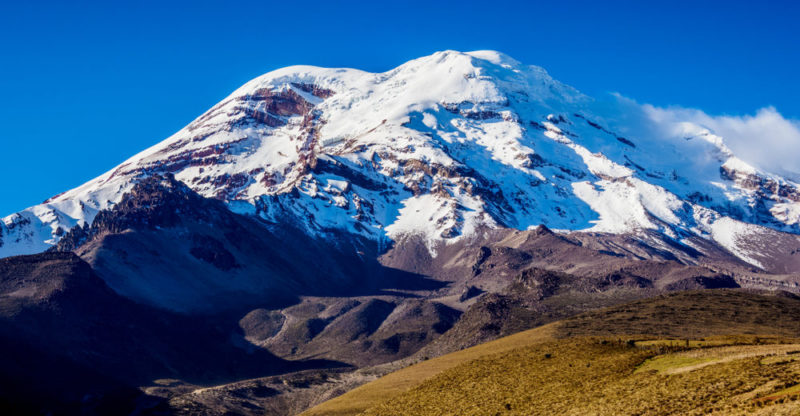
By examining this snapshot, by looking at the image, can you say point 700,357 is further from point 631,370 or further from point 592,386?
point 592,386

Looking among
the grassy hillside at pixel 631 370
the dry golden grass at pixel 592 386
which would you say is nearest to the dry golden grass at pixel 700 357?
the grassy hillside at pixel 631 370

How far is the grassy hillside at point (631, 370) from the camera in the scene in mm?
55094

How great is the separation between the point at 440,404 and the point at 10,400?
438 ft

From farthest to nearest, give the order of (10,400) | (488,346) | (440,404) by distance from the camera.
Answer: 1. (10,400)
2. (488,346)
3. (440,404)

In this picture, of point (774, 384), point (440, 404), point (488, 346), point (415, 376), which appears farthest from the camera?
point (488, 346)

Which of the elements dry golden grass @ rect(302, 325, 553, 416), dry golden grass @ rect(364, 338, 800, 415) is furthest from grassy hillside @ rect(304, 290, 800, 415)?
dry golden grass @ rect(302, 325, 553, 416)

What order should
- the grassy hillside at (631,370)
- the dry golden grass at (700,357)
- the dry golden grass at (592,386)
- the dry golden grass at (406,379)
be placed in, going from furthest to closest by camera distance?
the dry golden grass at (406,379) → the dry golden grass at (700,357) → the grassy hillside at (631,370) → the dry golden grass at (592,386)

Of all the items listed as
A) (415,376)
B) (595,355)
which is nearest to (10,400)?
(415,376)

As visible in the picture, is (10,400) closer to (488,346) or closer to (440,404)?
(488,346)

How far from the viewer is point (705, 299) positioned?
16338 centimetres

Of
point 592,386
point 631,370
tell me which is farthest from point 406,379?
point 592,386

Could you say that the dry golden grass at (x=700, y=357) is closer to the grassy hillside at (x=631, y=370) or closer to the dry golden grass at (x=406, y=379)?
the grassy hillside at (x=631, y=370)

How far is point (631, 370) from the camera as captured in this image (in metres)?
76.7

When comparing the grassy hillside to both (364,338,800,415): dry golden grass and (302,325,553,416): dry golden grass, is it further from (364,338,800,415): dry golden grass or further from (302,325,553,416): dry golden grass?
(302,325,553,416): dry golden grass
